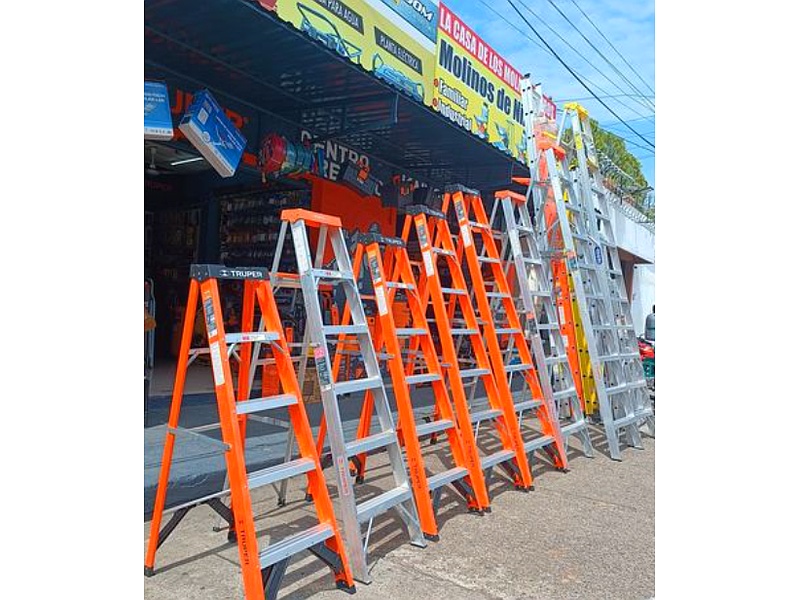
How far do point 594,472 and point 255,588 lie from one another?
3988 mm

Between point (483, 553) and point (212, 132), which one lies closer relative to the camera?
point (483, 553)

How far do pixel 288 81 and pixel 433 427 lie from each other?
14.0 ft

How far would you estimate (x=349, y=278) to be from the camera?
404 cm

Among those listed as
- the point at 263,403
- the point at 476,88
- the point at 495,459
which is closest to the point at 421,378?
the point at 495,459

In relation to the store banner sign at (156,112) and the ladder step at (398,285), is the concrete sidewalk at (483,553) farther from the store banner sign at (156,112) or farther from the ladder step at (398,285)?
the store banner sign at (156,112)

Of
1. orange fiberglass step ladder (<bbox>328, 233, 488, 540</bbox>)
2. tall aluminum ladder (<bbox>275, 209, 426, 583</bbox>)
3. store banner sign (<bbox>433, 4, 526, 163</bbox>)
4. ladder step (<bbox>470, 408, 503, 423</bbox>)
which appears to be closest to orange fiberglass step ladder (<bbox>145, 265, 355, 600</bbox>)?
tall aluminum ladder (<bbox>275, 209, 426, 583</bbox>)

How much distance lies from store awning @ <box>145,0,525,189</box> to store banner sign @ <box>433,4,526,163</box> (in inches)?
10.4

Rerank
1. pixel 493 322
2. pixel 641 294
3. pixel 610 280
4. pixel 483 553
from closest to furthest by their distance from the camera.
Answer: pixel 483 553
pixel 493 322
pixel 610 280
pixel 641 294

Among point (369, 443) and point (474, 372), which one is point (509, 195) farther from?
point (369, 443)

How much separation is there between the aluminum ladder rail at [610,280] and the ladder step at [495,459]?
7.48ft

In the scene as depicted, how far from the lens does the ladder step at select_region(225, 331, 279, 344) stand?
10.5ft

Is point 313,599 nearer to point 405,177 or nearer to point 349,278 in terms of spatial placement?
point 349,278

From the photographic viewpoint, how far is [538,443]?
5.65m

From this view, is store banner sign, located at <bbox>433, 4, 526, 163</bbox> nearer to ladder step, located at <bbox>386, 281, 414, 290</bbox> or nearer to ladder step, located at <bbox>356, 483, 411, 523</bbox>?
ladder step, located at <bbox>386, 281, 414, 290</bbox>
